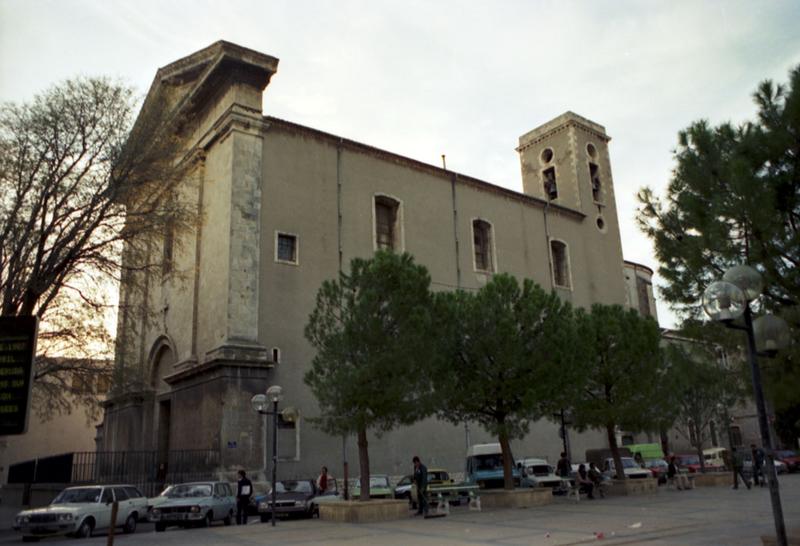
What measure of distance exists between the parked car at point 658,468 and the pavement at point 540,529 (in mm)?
12516

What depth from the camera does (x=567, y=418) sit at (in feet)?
97.5

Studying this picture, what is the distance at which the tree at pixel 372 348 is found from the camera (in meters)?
17.1

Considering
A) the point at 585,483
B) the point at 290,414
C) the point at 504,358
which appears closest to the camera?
the point at 504,358

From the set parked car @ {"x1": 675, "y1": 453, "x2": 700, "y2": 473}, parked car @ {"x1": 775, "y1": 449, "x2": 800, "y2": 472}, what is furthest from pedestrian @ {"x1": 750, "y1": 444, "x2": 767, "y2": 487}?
parked car @ {"x1": 775, "y1": 449, "x2": 800, "y2": 472}

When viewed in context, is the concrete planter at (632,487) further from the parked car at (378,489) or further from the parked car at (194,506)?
the parked car at (194,506)

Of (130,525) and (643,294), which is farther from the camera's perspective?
(643,294)

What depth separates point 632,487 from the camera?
2377cm

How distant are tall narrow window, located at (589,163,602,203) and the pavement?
918 inches

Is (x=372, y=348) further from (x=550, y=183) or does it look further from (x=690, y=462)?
(x=690, y=462)

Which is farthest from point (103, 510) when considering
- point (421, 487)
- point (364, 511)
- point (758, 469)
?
point (758, 469)

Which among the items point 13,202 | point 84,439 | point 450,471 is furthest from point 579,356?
point 84,439

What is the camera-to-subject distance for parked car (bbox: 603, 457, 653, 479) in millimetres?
26984

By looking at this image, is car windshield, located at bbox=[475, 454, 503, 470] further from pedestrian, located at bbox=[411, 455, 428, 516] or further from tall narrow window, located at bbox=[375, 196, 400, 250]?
tall narrow window, located at bbox=[375, 196, 400, 250]

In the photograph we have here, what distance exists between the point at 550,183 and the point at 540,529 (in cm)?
2950
